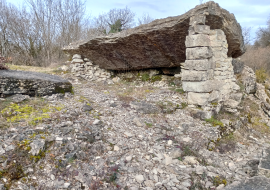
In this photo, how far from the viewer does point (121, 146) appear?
3.41m

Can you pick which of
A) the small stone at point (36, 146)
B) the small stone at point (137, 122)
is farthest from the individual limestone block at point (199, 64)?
the small stone at point (36, 146)

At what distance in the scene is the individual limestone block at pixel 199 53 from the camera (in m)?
4.70

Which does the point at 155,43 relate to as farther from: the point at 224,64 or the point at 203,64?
the point at 224,64

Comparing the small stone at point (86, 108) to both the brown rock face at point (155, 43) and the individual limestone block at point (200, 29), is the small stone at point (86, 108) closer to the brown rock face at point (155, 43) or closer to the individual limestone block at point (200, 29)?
the brown rock face at point (155, 43)

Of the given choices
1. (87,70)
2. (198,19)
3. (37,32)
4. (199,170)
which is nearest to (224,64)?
(198,19)

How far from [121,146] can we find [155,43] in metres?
4.25

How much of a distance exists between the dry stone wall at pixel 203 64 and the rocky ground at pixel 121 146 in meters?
0.51

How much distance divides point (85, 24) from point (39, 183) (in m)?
18.1

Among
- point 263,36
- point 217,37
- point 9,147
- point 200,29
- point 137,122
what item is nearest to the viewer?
point 9,147

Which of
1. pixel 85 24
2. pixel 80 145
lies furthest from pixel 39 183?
pixel 85 24

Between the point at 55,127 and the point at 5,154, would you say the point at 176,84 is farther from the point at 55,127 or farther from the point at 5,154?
the point at 5,154

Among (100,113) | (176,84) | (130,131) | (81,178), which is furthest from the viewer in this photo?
(176,84)

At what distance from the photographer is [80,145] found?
3.16m

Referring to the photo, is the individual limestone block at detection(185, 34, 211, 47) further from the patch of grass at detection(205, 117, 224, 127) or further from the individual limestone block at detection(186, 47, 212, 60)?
the patch of grass at detection(205, 117, 224, 127)
